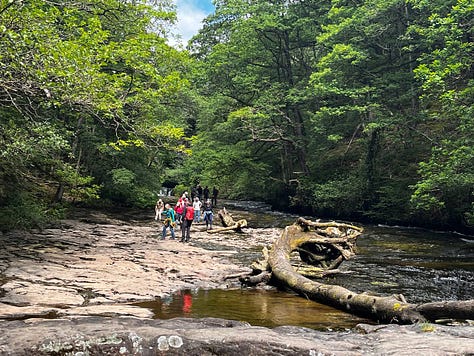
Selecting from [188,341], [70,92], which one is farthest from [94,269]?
[188,341]

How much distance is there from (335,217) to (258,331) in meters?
27.4

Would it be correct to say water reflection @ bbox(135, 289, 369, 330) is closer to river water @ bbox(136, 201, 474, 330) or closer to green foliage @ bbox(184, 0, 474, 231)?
river water @ bbox(136, 201, 474, 330)

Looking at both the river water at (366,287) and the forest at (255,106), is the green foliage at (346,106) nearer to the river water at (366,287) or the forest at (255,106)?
the forest at (255,106)

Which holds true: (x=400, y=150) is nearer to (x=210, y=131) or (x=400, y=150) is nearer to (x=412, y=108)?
(x=412, y=108)

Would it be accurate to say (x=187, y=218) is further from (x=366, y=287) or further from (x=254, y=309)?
(x=254, y=309)

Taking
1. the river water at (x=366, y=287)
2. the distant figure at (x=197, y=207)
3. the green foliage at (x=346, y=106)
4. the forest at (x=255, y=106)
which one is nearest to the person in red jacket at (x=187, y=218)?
the forest at (x=255, y=106)

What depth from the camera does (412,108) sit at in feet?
89.8

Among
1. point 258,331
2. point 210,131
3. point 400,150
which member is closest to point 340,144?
point 400,150

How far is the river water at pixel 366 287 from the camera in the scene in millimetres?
7332

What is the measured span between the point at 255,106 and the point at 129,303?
2693cm

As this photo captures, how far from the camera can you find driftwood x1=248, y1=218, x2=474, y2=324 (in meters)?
6.20

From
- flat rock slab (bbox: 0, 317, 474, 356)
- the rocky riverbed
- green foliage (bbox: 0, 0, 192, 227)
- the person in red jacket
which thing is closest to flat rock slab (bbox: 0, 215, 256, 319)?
the rocky riverbed

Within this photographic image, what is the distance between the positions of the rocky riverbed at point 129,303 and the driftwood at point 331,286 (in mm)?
871

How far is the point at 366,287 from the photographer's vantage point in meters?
10.5
